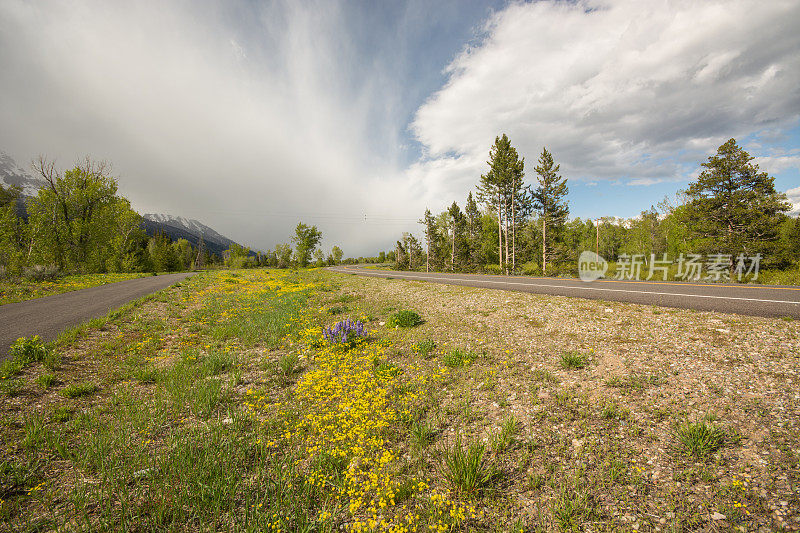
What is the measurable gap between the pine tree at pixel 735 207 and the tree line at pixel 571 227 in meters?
0.05

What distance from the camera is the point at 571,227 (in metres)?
64.8

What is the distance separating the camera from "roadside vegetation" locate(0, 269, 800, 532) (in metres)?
2.64

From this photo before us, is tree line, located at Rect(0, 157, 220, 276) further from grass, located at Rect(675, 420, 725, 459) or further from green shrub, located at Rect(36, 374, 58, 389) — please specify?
grass, located at Rect(675, 420, 725, 459)

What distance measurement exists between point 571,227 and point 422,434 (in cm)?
7485

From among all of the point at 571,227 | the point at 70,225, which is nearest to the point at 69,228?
the point at 70,225

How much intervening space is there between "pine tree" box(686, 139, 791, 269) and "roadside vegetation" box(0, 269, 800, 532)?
2558 centimetres

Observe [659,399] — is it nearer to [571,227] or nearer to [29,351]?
[29,351]

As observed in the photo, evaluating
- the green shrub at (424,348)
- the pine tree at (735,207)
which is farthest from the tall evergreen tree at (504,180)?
the green shrub at (424,348)

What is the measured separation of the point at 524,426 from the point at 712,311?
8.01 metres

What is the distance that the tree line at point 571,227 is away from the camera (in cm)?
2197

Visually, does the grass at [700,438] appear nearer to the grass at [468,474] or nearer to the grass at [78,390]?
the grass at [468,474]

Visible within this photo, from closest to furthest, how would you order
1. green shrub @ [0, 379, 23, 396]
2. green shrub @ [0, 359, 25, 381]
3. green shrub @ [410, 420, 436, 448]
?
green shrub @ [410, 420, 436, 448]
green shrub @ [0, 379, 23, 396]
green shrub @ [0, 359, 25, 381]

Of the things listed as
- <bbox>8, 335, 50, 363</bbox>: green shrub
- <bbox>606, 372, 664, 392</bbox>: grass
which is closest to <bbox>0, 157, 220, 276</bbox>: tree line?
<bbox>8, 335, 50, 363</bbox>: green shrub

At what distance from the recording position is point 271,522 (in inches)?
103
